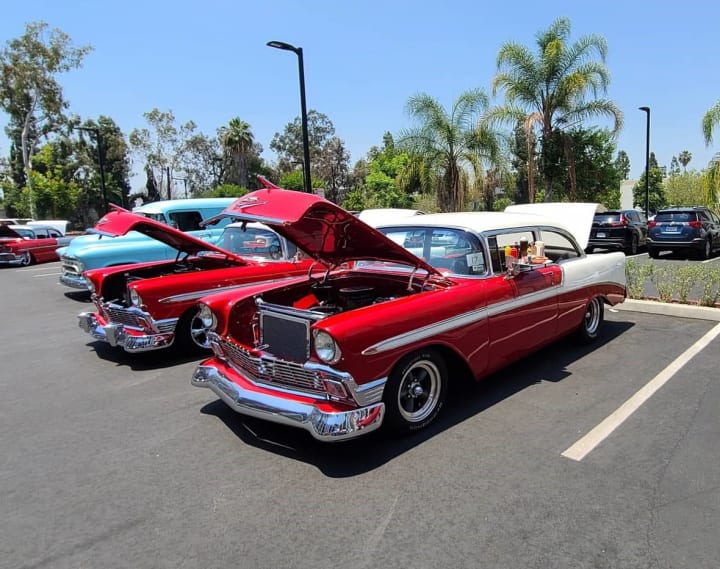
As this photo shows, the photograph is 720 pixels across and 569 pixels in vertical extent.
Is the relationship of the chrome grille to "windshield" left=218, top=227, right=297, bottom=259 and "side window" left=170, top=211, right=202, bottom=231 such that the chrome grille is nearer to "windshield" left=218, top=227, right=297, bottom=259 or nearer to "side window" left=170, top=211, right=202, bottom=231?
"windshield" left=218, top=227, right=297, bottom=259

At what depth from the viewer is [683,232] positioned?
1451cm

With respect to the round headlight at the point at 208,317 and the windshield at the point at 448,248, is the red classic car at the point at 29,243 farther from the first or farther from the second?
the windshield at the point at 448,248

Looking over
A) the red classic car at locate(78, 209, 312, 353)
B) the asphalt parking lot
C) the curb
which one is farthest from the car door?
the curb

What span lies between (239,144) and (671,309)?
4407 centimetres

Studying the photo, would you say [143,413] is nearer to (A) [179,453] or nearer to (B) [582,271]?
(A) [179,453]

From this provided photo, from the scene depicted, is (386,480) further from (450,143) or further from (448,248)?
(450,143)

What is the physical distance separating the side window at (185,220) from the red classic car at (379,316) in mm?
7550

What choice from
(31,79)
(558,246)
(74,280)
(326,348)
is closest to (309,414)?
(326,348)

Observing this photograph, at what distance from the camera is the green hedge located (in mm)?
7422

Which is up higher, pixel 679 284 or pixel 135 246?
pixel 135 246

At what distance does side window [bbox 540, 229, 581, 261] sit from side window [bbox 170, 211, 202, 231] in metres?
7.94

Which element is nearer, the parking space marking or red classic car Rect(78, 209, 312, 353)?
the parking space marking

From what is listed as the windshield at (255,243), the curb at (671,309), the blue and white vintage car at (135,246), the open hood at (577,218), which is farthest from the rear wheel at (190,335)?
the curb at (671,309)

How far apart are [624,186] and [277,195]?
1662 inches
